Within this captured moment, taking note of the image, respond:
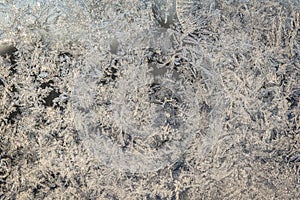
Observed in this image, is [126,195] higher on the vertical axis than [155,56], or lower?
lower

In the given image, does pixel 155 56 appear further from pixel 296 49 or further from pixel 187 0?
pixel 296 49

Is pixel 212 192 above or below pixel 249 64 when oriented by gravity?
below

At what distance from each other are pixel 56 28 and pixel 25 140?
1.01 feet

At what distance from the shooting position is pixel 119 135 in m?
1.17

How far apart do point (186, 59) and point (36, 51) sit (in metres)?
0.40

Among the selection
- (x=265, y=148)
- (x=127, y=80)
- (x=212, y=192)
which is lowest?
(x=212, y=192)

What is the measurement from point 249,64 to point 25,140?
24.7 inches

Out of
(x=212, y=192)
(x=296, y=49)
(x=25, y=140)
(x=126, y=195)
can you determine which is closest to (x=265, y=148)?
(x=212, y=192)

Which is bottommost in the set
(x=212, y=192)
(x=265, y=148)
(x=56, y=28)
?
(x=212, y=192)

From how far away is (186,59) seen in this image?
1.18 meters

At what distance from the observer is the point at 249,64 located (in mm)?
1189

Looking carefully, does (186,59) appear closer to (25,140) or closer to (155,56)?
(155,56)

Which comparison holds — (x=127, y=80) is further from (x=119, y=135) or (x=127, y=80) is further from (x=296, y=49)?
(x=296, y=49)

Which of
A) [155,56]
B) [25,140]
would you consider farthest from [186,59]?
[25,140]
